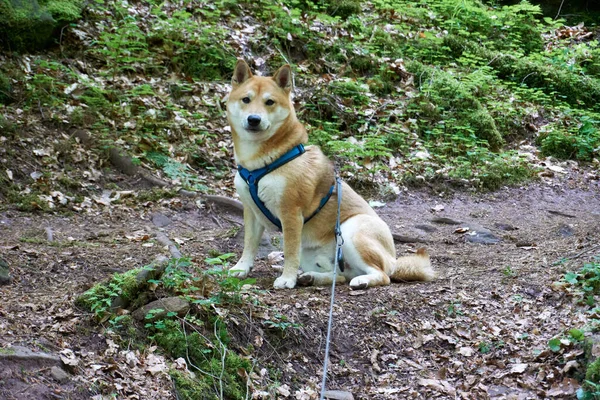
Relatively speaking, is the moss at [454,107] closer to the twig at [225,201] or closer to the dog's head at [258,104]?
the twig at [225,201]

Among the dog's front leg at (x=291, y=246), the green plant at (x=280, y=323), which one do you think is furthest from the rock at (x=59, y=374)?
the dog's front leg at (x=291, y=246)

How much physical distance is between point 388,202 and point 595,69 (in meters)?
7.78

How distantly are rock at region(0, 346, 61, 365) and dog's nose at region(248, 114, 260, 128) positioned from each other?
2.48 m

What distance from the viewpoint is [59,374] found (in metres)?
3.28

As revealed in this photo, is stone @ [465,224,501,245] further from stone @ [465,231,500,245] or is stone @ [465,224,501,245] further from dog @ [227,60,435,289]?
dog @ [227,60,435,289]

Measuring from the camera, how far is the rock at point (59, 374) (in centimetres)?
326

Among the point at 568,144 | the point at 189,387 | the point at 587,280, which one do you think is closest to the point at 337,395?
the point at 189,387

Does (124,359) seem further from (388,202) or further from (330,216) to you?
(388,202)

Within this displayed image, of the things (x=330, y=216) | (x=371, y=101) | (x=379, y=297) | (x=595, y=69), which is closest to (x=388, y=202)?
(x=371, y=101)

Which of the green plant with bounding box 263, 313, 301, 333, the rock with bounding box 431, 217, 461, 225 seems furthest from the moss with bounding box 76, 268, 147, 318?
the rock with bounding box 431, 217, 461, 225

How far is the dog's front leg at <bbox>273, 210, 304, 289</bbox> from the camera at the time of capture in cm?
526

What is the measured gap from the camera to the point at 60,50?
9500 mm

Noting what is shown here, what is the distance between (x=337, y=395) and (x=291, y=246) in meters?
1.68

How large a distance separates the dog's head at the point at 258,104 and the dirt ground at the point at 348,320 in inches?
53.0
